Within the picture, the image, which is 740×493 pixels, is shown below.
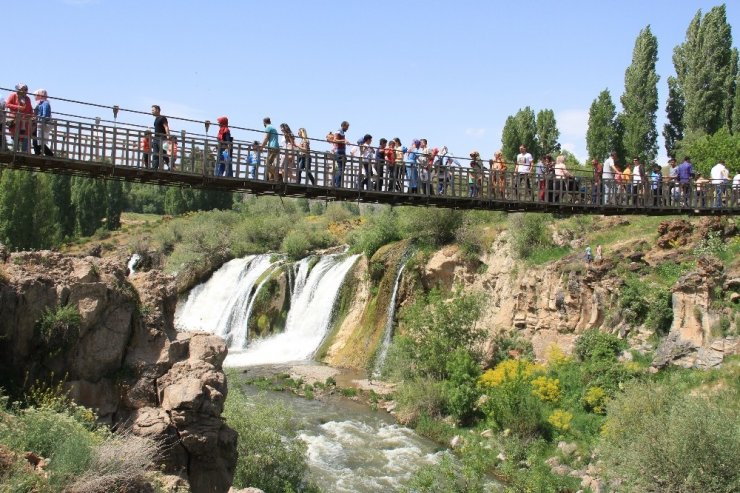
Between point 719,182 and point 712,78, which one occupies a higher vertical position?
point 712,78

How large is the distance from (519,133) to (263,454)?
41.3 metres

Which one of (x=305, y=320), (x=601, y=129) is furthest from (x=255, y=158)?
(x=601, y=129)

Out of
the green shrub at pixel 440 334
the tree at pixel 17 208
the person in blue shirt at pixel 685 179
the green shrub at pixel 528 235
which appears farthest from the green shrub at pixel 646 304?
the tree at pixel 17 208

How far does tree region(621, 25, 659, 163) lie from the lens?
53.6m

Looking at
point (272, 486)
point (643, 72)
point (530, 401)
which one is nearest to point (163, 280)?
point (272, 486)

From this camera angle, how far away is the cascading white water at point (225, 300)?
140ft

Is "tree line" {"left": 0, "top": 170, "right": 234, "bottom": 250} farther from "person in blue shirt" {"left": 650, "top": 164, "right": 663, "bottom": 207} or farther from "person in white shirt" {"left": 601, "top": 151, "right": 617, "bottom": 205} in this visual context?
"person in blue shirt" {"left": 650, "top": 164, "right": 663, "bottom": 207}

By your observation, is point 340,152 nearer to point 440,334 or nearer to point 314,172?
point 314,172

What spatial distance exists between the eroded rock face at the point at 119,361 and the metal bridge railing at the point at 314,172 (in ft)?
8.53

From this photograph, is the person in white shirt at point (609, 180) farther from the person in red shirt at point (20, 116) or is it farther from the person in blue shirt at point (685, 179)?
the person in red shirt at point (20, 116)

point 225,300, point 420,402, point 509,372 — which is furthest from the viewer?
point 225,300

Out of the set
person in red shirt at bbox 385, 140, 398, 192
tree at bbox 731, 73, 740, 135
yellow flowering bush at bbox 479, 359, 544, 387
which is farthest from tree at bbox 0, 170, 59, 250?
tree at bbox 731, 73, 740, 135

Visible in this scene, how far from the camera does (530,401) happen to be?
85.4ft

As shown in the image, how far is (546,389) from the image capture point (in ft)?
88.8
